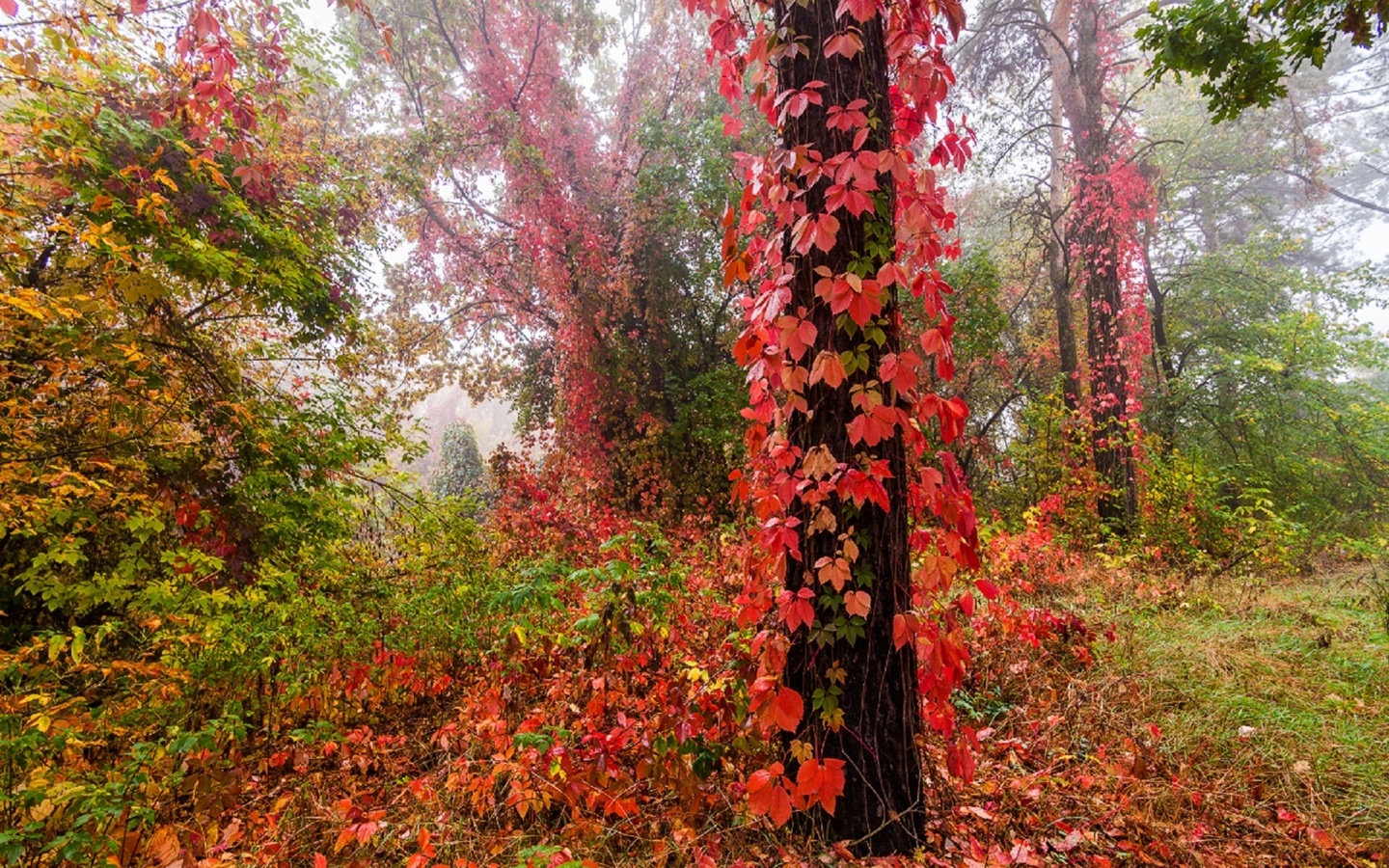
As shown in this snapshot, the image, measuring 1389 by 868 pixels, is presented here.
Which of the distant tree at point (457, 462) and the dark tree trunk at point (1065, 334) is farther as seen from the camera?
the distant tree at point (457, 462)

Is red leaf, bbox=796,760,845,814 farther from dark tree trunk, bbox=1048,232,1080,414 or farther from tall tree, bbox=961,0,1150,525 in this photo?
dark tree trunk, bbox=1048,232,1080,414

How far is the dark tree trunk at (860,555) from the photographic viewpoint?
6.05ft

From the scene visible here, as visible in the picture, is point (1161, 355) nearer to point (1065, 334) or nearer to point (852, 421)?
Result: point (1065, 334)

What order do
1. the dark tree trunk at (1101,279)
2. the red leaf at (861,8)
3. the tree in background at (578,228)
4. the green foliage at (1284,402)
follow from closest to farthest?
the red leaf at (861,8)
the dark tree trunk at (1101,279)
the green foliage at (1284,402)
the tree in background at (578,228)

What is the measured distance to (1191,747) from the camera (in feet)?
7.95

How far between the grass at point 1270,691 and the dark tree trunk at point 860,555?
4.57 feet

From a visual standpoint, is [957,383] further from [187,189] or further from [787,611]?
[187,189]

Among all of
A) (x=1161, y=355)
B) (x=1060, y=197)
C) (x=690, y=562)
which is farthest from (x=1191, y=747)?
(x=1161, y=355)

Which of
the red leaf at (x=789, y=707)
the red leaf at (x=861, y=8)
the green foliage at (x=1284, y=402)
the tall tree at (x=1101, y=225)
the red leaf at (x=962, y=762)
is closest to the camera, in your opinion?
the red leaf at (x=861, y=8)

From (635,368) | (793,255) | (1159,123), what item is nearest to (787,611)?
(793,255)

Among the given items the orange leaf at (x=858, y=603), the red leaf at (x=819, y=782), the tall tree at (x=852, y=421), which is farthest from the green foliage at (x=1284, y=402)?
the red leaf at (x=819, y=782)

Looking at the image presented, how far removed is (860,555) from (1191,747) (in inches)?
74.5

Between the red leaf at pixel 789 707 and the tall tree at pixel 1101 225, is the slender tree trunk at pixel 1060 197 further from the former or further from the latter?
the red leaf at pixel 789 707

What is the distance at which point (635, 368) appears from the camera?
880cm
